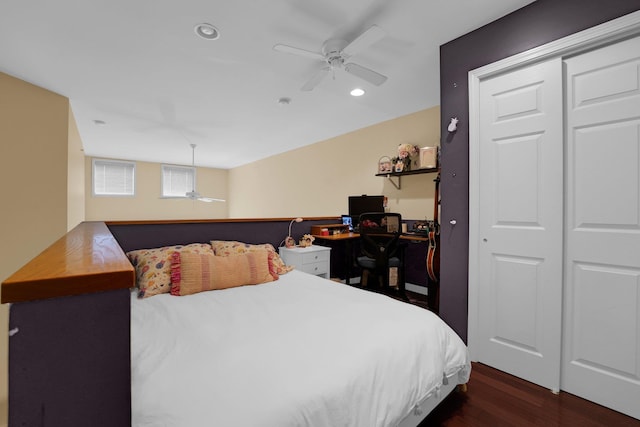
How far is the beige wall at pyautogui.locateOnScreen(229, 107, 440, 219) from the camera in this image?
12.0ft

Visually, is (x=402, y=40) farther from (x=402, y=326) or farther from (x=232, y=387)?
(x=232, y=387)

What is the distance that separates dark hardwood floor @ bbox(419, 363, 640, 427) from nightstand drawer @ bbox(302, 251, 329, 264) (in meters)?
1.70

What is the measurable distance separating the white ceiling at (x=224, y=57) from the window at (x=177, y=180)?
3036mm

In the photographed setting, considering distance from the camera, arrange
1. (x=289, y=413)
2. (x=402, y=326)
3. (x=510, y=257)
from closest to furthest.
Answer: (x=289, y=413) < (x=402, y=326) < (x=510, y=257)

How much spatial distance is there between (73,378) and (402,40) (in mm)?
2649

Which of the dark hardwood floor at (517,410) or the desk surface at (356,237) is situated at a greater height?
the desk surface at (356,237)

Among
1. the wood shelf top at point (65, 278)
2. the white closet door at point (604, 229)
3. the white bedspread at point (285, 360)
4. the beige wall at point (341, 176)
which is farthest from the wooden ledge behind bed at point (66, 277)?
the beige wall at point (341, 176)

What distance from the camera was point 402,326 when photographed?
1.28 m

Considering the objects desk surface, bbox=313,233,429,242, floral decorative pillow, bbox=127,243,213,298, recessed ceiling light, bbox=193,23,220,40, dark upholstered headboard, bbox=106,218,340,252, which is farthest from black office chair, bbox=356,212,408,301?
recessed ceiling light, bbox=193,23,220,40

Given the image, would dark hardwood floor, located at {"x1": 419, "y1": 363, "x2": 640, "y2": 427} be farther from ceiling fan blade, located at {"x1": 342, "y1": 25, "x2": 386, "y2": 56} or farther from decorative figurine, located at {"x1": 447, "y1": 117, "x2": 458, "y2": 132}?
ceiling fan blade, located at {"x1": 342, "y1": 25, "x2": 386, "y2": 56}

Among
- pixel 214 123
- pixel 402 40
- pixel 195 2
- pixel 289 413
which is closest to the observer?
pixel 289 413

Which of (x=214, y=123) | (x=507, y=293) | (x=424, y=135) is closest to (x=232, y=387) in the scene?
(x=507, y=293)

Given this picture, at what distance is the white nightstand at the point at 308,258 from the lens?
9.41 feet

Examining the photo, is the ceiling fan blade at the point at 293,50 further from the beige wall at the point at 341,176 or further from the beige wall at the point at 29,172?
the beige wall at the point at 29,172
